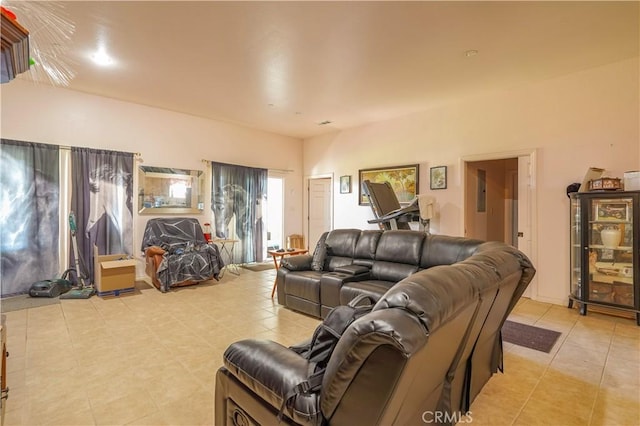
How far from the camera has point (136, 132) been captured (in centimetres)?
548

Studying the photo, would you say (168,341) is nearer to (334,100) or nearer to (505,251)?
(505,251)

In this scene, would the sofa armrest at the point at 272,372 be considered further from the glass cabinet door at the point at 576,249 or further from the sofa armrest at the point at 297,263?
the glass cabinet door at the point at 576,249

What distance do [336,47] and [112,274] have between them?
Result: 14.1ft

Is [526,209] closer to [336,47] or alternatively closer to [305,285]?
[305,285]

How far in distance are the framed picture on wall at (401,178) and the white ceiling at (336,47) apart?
1299 millimetres

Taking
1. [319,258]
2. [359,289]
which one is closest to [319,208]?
[319,258]

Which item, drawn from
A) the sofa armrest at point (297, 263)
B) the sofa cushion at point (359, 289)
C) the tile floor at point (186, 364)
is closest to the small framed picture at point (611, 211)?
the tile floor at point (186, 364)

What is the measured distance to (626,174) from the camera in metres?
3.55

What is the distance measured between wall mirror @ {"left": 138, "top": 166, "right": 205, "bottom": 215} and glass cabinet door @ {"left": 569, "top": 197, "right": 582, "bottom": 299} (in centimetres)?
606

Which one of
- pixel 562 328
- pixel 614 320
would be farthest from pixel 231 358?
pixel 614 320

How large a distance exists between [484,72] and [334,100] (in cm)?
220

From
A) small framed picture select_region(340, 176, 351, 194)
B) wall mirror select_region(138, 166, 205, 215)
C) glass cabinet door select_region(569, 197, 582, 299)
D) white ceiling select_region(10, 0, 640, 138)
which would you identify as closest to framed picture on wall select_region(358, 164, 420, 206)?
small framed picture select_region(340, 176, 351, 194)

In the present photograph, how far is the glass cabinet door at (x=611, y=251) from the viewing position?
3553mm

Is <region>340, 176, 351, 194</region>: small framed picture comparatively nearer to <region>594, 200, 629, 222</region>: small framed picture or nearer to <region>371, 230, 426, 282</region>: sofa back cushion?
<region>371, 230, 426, 282</region>: sofa back cushion
